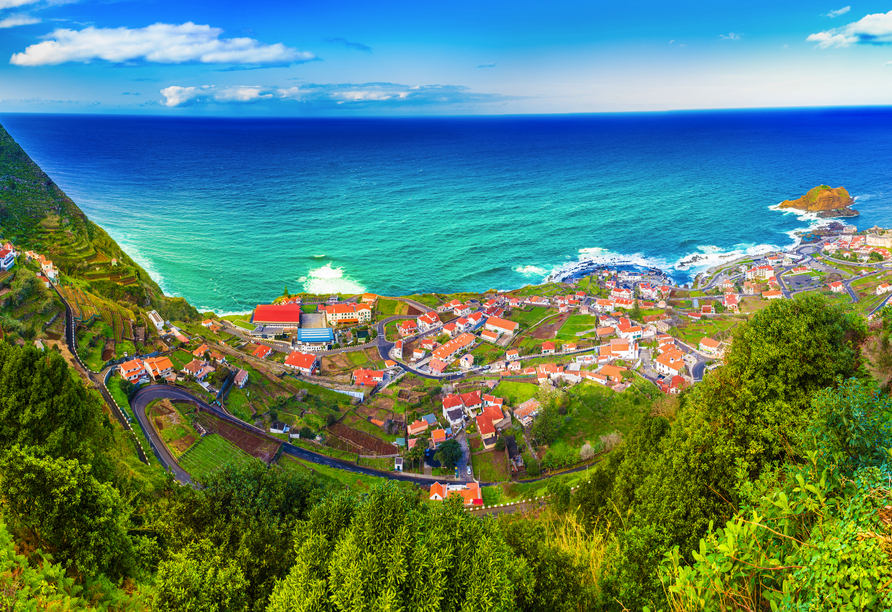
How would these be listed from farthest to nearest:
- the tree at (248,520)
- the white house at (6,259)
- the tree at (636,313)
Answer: the tree at (636,313) < the white house at (6,259) < the tree at (248,520)


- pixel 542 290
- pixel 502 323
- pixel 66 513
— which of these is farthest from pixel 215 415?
pixel 542 290

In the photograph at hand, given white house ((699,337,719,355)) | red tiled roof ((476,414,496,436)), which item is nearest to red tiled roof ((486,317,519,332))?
red tiled roof ((476,414,496,436))

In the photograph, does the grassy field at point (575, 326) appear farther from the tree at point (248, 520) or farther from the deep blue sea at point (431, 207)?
the tree at point (248, 520)

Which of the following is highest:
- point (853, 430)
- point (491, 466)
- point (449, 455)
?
point (853, 430)

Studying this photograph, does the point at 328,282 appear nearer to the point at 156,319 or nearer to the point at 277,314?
the point at 277,314

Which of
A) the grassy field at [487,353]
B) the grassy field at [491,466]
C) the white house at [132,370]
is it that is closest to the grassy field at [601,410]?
the grassy field at [491,466]

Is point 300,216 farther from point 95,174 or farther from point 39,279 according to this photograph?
point 95,174
